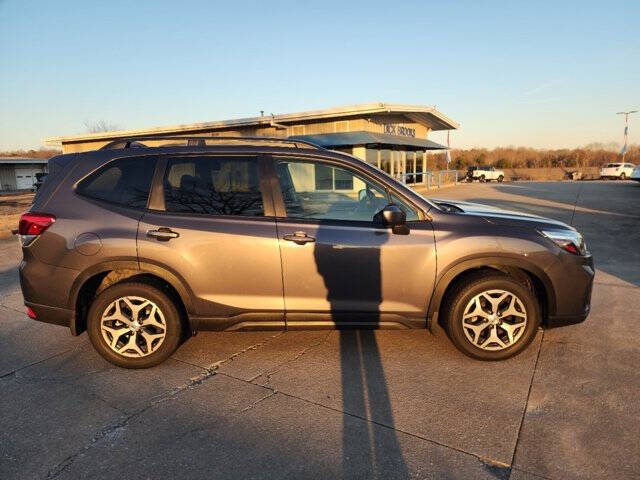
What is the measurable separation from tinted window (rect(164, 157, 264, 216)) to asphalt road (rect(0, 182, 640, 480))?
139cm

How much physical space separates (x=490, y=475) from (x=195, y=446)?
1714 millimetres

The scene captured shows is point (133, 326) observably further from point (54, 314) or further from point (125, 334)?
point (54, 314)

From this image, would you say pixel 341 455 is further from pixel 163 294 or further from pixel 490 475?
pixel 163 294

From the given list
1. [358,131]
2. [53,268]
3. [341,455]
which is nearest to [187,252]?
[53,268]

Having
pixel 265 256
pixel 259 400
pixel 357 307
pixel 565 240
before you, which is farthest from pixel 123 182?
pixel 565 240

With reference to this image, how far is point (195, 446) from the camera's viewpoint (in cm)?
250

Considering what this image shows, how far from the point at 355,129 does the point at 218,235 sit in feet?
58.7

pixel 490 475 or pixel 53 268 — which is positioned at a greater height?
pixel 53 268

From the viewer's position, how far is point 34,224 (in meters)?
3.38

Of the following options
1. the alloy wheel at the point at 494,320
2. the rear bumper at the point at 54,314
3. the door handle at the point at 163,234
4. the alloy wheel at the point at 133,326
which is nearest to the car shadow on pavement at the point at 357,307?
the alloy wheel at the point at 494,320

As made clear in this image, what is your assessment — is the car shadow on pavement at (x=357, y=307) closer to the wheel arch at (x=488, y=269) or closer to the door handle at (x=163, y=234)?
the wheel arch at (x=488, y=269)

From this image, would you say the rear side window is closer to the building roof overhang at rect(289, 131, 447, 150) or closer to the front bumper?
the front bumper

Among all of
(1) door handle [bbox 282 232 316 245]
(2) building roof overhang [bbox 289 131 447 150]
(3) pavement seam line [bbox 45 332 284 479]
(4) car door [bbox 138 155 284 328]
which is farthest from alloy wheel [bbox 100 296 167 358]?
(2) building roof overhang [bbox 289 131 447 150]

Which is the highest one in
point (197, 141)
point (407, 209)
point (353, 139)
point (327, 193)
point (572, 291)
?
point (353, 139)
